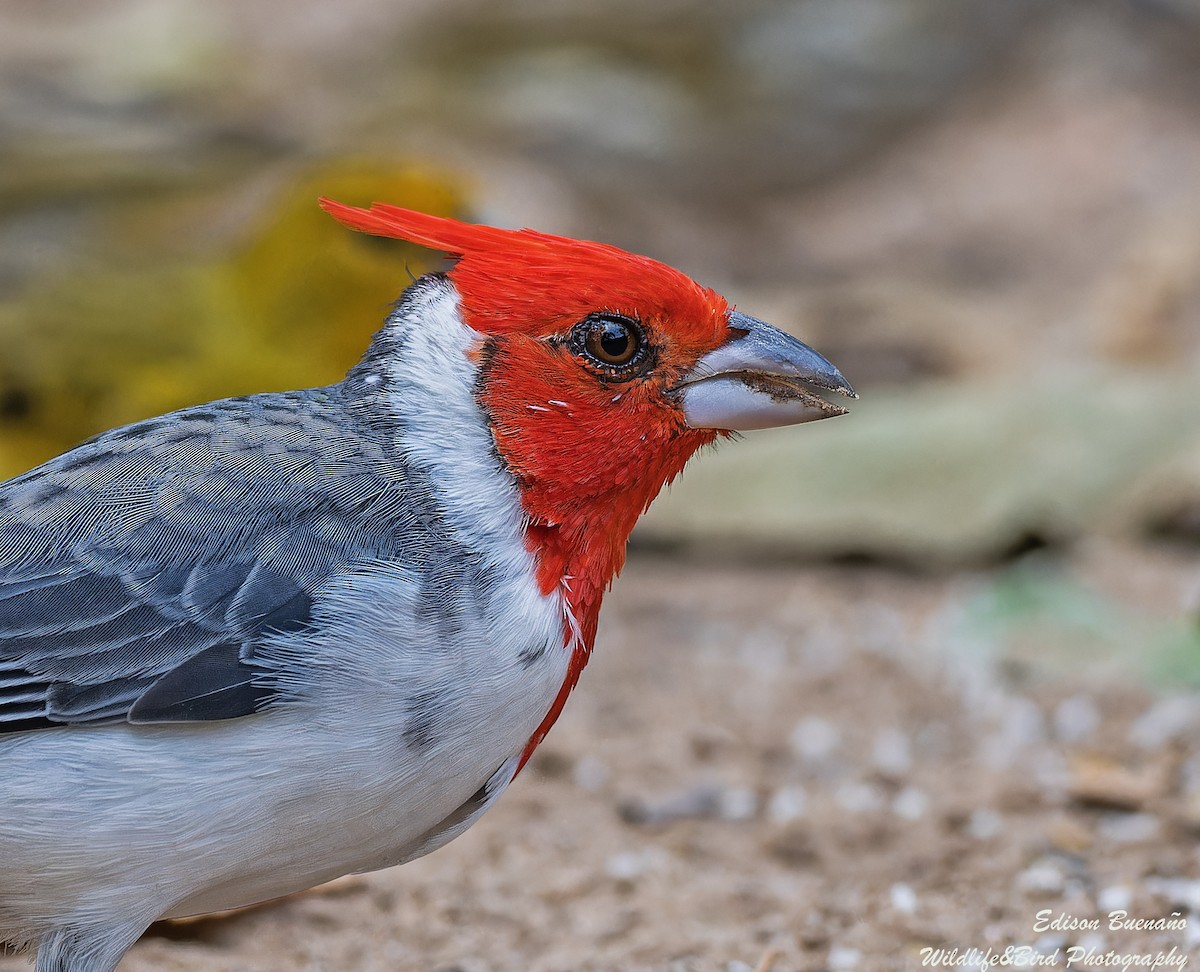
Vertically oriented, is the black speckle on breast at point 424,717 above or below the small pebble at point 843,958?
above

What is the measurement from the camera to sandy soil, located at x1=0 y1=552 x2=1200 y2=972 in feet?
11.1

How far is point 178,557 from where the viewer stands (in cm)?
254

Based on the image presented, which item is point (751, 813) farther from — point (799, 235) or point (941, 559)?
point (799, 235)

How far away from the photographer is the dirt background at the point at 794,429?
3.68 metres

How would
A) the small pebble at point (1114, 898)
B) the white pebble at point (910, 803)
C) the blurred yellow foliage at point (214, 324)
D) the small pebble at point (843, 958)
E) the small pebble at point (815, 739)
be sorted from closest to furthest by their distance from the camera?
1. the small pebble at point (843, 958)
2. the small pebble at point (1114, 898)
3. the white pebble at point (910, 803)
4. the small pebble at point (815, 739)
5. the blurred yellow foliage at point (214, 324)

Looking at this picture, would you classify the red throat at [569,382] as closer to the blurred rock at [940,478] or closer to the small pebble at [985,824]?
the small pebble at [985,824]

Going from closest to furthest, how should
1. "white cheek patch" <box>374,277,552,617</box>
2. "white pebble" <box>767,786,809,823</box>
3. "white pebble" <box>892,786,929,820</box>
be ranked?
"white cheek patch" <box>374,277,552,617</box> → "white pebble" <box>892,786,929,820</box> → "white pebble" <box>767,786,809,823</box>

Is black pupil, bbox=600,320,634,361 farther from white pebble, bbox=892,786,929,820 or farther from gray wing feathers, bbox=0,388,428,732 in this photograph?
white pebble, bbox=892,786,929,820

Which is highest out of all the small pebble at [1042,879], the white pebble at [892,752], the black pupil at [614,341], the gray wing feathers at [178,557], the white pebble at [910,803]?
the black pupil at [614,341]

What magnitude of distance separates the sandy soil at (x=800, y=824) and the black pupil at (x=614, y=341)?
145 cm

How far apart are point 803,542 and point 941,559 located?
1.79ft

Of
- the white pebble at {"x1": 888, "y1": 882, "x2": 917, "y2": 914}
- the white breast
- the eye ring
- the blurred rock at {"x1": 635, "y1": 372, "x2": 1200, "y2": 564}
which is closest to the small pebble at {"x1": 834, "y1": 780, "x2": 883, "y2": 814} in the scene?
the white pebble at {"x1": 888, "y1": 882, "x2": 917, "y2": 914}

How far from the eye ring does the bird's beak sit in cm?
13

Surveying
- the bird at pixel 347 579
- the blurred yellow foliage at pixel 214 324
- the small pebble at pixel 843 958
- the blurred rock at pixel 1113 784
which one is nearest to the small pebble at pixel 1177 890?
the blurred rock at pixel 1113 784
